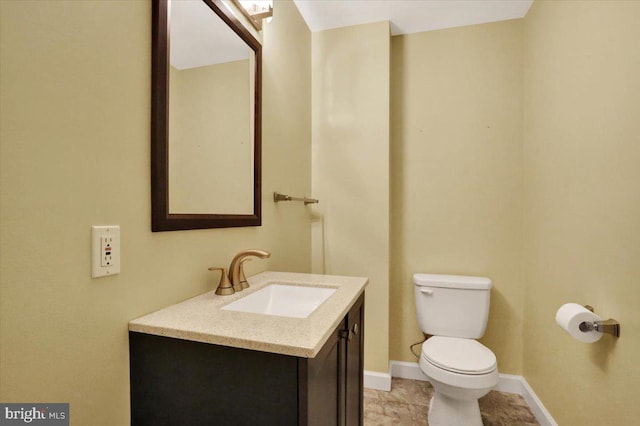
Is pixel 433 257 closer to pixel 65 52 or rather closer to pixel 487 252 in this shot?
pixel 487 252

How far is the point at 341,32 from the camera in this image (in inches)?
87.9

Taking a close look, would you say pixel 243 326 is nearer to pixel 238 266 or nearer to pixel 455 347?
pixel 238 266

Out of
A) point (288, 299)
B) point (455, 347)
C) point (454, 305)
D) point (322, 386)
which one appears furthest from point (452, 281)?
point (322, 386)

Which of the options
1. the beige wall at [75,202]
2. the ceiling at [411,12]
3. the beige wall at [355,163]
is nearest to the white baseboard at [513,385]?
the beige wall at [355,163]

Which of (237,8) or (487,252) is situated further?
(487,252)

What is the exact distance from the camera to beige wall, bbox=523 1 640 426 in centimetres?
110

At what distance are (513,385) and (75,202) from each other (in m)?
2.61

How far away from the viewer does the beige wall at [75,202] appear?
0.59m

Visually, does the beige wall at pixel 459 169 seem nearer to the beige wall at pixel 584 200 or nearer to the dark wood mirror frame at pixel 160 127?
the beige wall at pixel 584 200

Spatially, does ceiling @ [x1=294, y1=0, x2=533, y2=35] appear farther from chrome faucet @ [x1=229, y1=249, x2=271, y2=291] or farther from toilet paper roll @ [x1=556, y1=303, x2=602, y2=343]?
toilet paper roll @ [x1=556, y1=303, x2=602, y2=343]

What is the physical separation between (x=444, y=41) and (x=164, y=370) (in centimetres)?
253

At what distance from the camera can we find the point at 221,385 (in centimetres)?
78

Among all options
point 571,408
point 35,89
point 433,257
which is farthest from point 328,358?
point 433,257

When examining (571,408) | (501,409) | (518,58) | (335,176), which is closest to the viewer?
(571,408)
